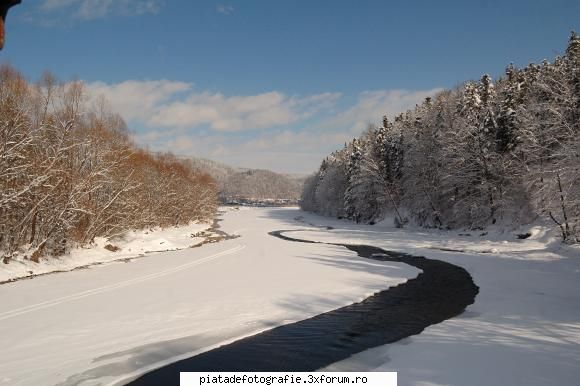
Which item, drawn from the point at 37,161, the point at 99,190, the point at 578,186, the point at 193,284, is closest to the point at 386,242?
the point at 578,186

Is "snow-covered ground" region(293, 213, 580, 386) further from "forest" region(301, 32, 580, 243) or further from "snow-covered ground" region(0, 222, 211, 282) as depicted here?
"snow-covered ground" region(0, 222, 211, 282)

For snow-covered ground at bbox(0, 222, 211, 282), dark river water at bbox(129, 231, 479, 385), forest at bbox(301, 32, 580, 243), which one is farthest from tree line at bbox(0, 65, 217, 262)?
forest at bbox(301, 32, 580, 243)

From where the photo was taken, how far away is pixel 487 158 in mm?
40344

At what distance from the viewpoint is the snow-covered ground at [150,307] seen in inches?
364

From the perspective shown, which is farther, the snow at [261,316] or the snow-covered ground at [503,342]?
the snow at [261,316]

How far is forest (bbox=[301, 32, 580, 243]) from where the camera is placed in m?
25.5

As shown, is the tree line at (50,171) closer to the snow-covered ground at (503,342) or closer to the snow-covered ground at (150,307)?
the snow-covered ground at (150,307)

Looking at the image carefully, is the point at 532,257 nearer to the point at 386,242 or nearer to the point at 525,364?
the point at 386,242

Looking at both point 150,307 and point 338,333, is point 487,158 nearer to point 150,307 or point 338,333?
point 338,333

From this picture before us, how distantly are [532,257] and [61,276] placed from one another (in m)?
27.5

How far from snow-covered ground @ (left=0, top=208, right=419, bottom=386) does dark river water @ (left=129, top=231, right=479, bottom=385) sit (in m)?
0.55

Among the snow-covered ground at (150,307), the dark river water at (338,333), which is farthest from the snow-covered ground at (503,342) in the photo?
the snow-covered ground at (150,307)

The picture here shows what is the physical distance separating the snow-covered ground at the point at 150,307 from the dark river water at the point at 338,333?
1.82 ft

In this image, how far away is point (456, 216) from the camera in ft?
145
